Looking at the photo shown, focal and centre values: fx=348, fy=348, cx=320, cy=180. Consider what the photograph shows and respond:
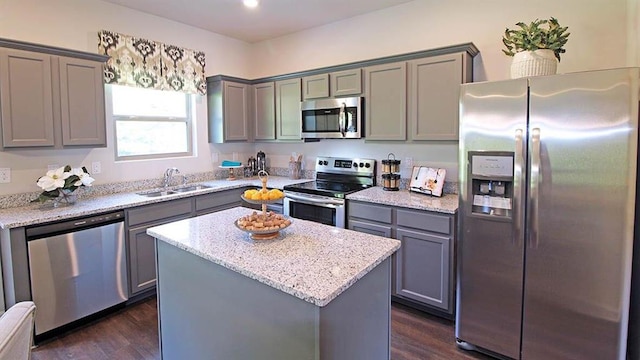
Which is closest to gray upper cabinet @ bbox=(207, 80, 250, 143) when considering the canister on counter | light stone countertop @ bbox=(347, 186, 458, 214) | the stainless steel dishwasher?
the stainless steel dishwasher

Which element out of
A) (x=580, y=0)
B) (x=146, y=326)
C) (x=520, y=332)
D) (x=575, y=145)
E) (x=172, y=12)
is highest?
(x=172, y=12)

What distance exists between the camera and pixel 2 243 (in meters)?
2.42

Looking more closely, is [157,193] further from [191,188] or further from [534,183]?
[534,183]

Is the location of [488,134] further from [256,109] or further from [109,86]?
[109,86]

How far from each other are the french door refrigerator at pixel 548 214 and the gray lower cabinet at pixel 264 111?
252cm

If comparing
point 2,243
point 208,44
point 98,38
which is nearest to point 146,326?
point 2,243

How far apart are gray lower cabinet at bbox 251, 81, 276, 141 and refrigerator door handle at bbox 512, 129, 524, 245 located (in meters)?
2.86

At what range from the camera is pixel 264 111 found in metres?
4.40

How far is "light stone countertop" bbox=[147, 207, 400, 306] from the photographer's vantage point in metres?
1.37

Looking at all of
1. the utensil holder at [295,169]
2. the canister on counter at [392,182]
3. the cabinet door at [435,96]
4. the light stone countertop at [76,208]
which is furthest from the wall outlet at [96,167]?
the cabinet door at [435,96]

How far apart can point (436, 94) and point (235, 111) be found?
243cm

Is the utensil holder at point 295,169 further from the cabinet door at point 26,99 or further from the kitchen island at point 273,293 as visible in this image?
the cabinet door at point 26,99

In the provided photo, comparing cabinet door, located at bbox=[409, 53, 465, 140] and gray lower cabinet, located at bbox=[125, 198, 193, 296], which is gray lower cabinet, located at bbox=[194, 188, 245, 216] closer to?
gray lower cabinet, located at bbox=[125, 198, 193, 296]

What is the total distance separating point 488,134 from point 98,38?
348 cm
